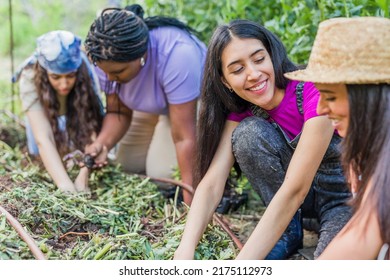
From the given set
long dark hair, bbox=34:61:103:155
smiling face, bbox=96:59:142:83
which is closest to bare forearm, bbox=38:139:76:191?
long dark hair, bbox=34:61:103:155

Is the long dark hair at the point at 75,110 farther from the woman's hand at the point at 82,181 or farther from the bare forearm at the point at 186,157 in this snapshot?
the bare forearm at the point at 186,157

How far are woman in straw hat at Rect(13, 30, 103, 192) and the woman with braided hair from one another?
0.33 ft

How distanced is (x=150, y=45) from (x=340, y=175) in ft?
3.50

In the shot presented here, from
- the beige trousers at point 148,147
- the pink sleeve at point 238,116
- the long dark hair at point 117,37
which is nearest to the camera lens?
the pink sleeve at point 238,116

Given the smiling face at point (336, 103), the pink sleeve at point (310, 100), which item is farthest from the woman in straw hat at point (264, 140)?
the smiling face at point (336, 103)

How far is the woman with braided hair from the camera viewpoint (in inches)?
102

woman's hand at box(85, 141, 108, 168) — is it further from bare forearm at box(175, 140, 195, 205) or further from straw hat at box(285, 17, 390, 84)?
straw hat at box(285, 17, 390, 84)

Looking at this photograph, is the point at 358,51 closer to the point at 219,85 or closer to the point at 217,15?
the point at 219,85

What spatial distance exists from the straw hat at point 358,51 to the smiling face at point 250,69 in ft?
1.59

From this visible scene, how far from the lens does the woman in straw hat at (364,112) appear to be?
5.12 feet

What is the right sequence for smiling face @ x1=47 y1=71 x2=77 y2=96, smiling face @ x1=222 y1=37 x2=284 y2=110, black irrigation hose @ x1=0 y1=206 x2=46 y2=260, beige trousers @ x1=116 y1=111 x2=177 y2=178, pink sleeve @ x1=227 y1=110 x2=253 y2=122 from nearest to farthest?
black irrigation hose @ x1=0 y1=206 x2=46 y2=260, smiling face @ x1=222 y1=37 x2=284 y2=110, pink sleeve @ x1=227 y1=110 x2=253 y2=122, smiling face @ x1=47 y1=71 x2=77 y2=96, beige trousers @ x1=116 y1=111 x2=177 y2=178

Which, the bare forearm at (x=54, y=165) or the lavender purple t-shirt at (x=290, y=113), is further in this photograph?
the bare forearm at (x=54, y=165)
